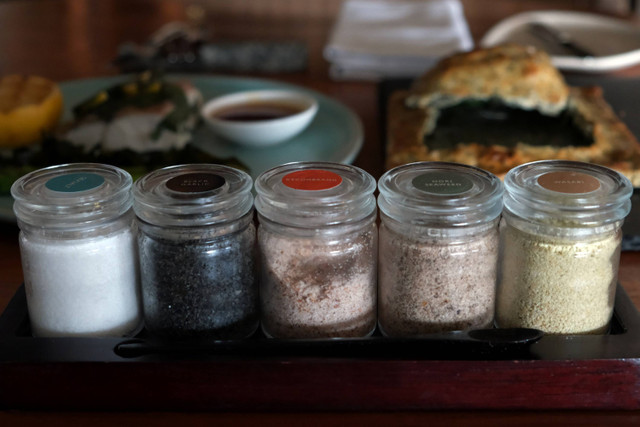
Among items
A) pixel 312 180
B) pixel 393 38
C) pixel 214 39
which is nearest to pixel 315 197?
pixel 312 180

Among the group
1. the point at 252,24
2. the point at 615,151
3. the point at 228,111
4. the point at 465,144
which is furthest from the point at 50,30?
the point at 615,151

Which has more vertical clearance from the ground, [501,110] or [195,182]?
[195,182]

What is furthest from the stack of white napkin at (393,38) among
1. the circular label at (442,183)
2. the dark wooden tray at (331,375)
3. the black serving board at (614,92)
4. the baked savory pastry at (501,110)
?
the dark wooden tray at (331,375)

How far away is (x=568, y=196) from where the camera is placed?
2.24ft

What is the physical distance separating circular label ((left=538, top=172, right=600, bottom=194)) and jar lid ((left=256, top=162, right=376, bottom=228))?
18 cm

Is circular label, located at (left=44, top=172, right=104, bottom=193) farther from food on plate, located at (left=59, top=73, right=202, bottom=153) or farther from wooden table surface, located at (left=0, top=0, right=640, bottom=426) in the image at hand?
food on plate, located at (left=59, top=73, right=202, bottom=153)

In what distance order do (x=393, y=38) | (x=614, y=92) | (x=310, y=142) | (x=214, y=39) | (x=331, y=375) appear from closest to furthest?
(x=331, y=375) → (x=310, y=142) → (x=614, y=92) → (x=393, y=38) → (x=214, y=39)

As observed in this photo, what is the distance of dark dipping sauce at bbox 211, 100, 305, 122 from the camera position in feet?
4.84

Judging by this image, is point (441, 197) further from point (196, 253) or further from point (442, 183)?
point (196, 253)

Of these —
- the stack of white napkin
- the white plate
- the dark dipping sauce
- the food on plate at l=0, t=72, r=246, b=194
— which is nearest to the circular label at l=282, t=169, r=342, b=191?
the food on plate at l=0, t=72, r=246, b=194

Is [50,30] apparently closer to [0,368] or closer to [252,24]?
[252,24]

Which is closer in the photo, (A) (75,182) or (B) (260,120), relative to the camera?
(A) (75,182)

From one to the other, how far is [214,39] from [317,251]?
1709mm

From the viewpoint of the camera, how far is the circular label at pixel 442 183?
2.30 feet
